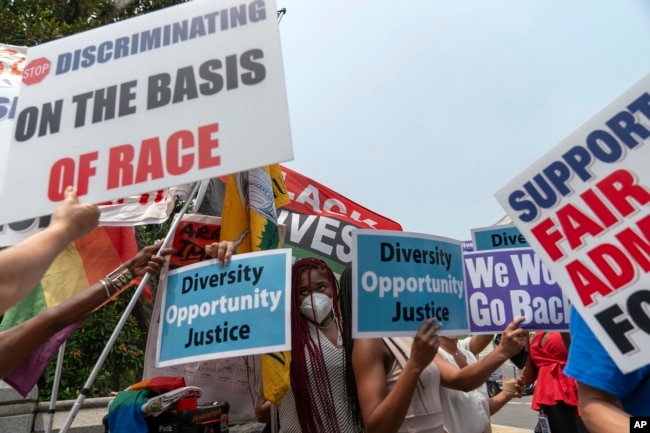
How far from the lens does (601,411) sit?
134 cm

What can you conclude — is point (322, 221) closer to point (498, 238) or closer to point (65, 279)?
point (498, 238)

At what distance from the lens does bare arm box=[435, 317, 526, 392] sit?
7.32 feet

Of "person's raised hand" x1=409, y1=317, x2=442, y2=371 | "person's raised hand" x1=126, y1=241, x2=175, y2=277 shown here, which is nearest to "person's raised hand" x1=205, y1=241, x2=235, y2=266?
"person's raised hand" x1=126, y1=241, x2=175, y2=277

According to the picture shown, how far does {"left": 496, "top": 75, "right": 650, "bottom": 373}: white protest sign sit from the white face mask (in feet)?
3.78

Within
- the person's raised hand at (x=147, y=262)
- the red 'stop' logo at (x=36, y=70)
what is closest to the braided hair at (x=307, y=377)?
the person's raised hand at (x=147, y=262)

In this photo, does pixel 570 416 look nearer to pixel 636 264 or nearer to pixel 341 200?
pixel 341 200

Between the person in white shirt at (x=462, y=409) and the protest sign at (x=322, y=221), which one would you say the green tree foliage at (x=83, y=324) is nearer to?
the protest sign at (x=322, y=221)

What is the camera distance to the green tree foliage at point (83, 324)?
7.19 metres

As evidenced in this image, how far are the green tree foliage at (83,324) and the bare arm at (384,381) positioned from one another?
4987 millimetres

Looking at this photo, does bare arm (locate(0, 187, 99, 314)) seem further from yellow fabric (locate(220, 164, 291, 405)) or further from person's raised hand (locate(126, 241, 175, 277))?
yellow fabric (locate(220, 164, 291, 405))

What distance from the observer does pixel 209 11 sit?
197 centimetres

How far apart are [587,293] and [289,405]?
148cm

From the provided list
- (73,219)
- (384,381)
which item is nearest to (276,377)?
(384,381)

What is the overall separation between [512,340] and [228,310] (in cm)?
122
